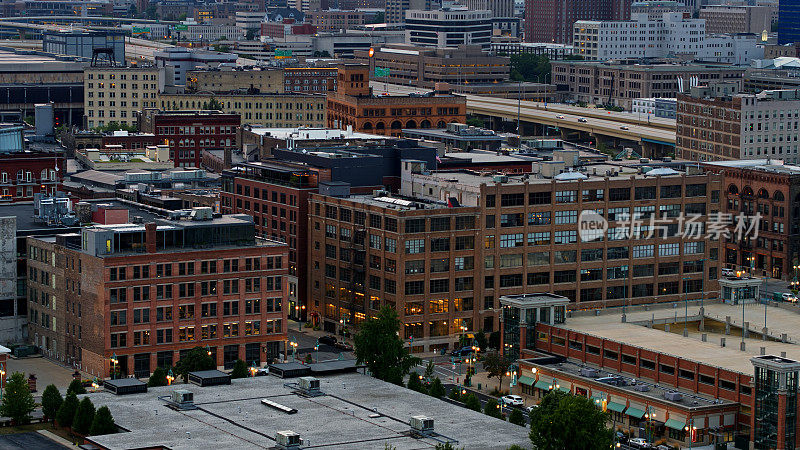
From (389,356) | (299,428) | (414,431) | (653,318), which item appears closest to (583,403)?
(414,431)

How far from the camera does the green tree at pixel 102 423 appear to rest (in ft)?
493

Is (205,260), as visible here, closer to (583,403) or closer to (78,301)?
(78,301)

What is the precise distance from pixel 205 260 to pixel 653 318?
157 feet

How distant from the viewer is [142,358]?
622 ft

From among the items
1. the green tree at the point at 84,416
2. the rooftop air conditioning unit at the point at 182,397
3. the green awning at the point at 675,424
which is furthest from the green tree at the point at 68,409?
the green awning at the point at 675,424

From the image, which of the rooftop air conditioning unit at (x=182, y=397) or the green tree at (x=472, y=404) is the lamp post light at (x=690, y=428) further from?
the rooftop air conditioning unit at (x=182, y=397)

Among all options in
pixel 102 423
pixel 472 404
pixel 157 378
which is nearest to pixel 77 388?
pixel 157 378

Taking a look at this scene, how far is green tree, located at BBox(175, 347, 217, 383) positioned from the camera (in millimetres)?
181000

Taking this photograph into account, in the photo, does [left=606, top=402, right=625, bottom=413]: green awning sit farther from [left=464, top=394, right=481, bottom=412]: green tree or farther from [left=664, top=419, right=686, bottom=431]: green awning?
[left=464, top=394, right=481, bottom=412]: green tree

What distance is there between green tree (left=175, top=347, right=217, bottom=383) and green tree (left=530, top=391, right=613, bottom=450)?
43.4 m

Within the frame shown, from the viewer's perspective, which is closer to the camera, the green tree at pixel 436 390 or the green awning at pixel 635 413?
the green awning at pixel 635 413

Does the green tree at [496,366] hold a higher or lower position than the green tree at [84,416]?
lower

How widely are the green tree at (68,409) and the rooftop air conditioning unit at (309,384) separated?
19762mm

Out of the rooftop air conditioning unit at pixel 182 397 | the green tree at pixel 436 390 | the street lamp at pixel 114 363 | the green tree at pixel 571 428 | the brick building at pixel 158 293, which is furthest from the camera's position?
the brick building at pixel 158 293
